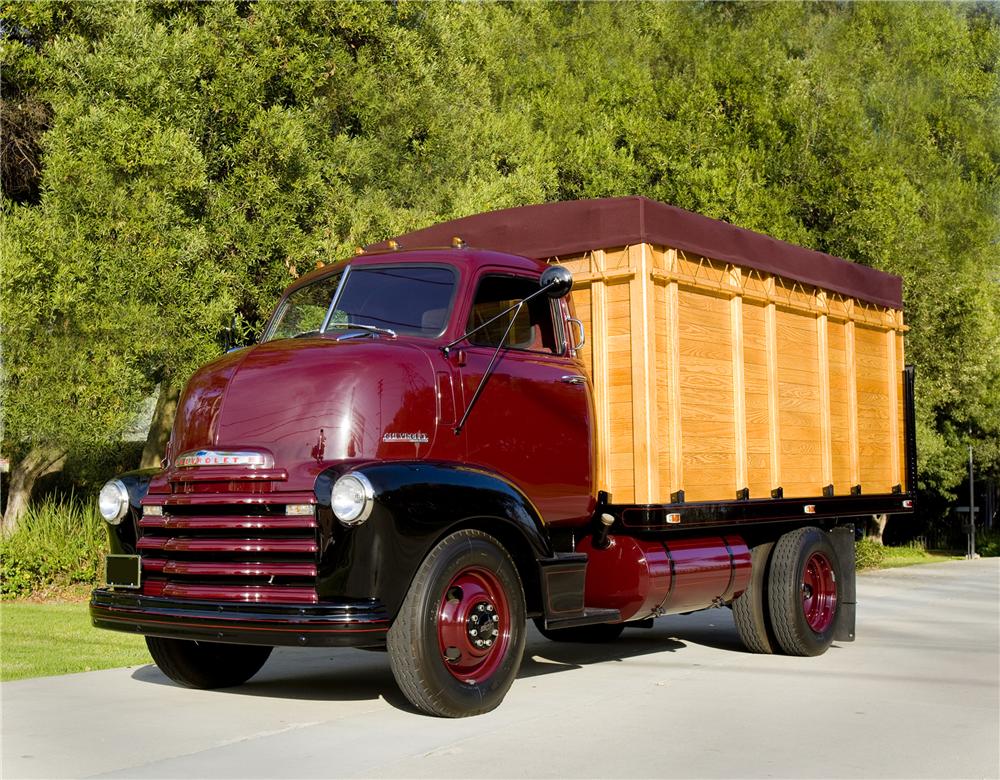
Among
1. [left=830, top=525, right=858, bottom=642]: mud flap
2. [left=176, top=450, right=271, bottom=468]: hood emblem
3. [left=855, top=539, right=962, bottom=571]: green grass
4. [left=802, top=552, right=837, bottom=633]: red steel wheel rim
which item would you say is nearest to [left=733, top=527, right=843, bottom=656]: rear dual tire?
[left=802, top=552, right=837, bottom=633]: red steel wheel rim

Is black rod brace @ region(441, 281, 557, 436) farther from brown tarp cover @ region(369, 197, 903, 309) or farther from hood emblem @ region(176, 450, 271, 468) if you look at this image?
hood emblem @ region(176, 450, 271, 468)

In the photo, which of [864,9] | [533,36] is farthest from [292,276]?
[864,9]

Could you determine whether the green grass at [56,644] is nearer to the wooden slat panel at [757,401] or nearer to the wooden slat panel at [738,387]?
the wooden slat panel at [738,387]

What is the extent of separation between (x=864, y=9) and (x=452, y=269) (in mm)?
30459

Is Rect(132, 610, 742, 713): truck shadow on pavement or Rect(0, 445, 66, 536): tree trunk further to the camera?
Rect(0, 445, 66, 536): tree trunk

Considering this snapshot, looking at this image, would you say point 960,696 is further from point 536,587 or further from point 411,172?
point 411,172

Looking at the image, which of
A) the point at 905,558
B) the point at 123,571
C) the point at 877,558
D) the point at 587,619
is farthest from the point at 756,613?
Result: the point at 905,558

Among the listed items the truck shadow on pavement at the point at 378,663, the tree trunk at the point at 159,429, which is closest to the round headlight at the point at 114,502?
the truck shadow on pavement at the point at 378,663

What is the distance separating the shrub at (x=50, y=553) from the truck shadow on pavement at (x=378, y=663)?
6.04m

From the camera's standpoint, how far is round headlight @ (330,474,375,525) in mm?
6070

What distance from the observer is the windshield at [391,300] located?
7.48m

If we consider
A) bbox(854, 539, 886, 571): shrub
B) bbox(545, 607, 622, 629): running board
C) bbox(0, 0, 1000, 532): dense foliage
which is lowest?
bbox(854, 539, 886, 571): shrub

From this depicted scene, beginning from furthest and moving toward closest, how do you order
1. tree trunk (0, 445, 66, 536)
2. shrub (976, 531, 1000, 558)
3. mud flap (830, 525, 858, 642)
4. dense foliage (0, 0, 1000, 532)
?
shrub (976, 531, 1000, 558) < tree trunk (0, 445, 66, 536) < dense foliage (0, 0, 1000, 532) < mud flap (830, 525, 858, 642)

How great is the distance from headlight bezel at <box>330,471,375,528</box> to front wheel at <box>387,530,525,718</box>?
526 mm
